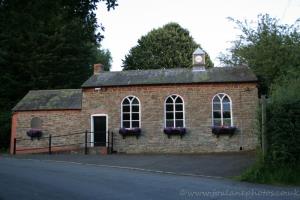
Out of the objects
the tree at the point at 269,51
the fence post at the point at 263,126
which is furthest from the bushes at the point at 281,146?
the tree at the point at 269,51

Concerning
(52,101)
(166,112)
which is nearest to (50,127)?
(52,101)

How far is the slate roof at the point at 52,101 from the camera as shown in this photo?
29.2 meters

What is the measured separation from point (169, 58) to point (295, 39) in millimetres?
21362

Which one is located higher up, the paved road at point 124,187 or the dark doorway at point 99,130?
the dark doorway at point 99,130

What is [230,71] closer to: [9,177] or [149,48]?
[9,177]

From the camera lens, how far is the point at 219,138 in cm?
2589

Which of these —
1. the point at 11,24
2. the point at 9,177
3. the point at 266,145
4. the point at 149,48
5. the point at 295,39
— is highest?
the point at 149,48

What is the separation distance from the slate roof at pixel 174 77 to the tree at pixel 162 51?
60.1 ft

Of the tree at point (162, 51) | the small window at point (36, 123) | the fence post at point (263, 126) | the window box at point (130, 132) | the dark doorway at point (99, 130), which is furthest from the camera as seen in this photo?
the tree at point (162, 51)

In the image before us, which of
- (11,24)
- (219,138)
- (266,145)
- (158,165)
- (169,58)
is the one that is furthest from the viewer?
(169,58)

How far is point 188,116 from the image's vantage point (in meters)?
26.5

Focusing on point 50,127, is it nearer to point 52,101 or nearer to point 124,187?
point 52,101

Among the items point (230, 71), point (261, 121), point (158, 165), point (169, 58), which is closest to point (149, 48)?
point (169, 58)

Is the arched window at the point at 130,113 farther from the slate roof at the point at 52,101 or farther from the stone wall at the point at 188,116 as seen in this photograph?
the slate roof at the point at 52,101
